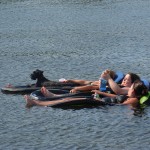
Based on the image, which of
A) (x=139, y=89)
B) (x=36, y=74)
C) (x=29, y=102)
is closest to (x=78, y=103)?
(x=29, y=102)

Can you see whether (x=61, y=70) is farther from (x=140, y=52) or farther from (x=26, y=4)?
(x=26, y=4)

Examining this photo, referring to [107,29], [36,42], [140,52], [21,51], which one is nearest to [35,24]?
[107,29]

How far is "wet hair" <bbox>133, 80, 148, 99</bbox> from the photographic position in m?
22.0

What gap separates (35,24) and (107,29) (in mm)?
7377

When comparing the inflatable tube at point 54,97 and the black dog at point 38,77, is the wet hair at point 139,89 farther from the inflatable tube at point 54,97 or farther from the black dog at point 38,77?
the black dog at point 38,77

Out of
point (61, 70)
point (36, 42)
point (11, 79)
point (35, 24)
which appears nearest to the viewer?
point (11, 79)

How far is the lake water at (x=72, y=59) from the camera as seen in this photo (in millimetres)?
18578

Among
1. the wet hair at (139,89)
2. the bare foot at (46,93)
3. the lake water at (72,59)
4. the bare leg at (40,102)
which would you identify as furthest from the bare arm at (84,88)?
the wet hair at (139,89)

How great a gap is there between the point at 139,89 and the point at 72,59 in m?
11.2

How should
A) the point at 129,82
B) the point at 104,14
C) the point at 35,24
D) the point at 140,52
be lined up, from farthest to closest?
1. the point at 104,14
2. the point at 35,24
3. the point at 140,52
4. the point at 129,82

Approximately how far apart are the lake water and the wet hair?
0.78 metres

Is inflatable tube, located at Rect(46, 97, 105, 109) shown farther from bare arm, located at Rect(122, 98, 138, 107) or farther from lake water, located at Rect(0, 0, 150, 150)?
bare arm, located at Rect(122, 98, 138, 107)

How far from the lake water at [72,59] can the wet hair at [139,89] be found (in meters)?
0.78

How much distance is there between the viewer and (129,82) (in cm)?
2277
